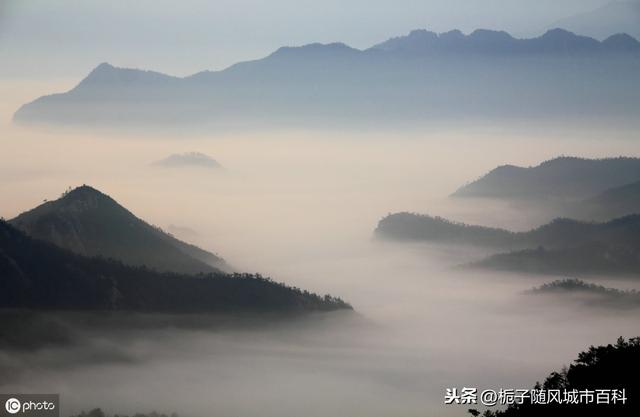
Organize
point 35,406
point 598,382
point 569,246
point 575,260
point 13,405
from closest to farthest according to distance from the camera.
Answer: point 598,382 → point 13,405 → point 35,406 → point 575,260 → point 569,246

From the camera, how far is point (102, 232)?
414ft

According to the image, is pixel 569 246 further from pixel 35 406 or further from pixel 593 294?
pixel 35 406

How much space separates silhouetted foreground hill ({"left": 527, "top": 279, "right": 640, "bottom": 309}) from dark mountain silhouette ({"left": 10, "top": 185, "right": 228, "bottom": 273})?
5587cm

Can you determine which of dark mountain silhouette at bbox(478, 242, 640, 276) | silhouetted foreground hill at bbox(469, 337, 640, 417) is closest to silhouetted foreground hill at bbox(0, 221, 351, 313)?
dark mountain silhouette at bbox(478, 242, 640, 276)

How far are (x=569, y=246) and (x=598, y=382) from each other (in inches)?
5354

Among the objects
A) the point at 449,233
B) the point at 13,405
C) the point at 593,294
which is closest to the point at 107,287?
the point at 13,405

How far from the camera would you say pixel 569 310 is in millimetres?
148250

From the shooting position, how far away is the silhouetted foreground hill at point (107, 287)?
10356cm

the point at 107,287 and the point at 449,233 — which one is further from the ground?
the point at 449,233

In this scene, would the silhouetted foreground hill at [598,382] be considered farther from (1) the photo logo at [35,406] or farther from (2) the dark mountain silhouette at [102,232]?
(2) the dark mountain silhouette at [102,232]

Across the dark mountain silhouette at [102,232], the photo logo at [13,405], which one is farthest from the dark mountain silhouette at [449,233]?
the photo logo at [13,405]

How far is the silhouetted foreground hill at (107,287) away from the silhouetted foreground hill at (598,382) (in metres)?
72.7

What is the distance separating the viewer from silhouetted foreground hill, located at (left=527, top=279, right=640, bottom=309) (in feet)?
470

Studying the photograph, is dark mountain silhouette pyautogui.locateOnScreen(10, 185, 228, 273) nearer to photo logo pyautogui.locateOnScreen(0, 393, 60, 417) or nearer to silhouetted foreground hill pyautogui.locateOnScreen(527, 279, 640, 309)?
photo logo pyautogui.locateOnScreen(0, 393, 60, 417)
